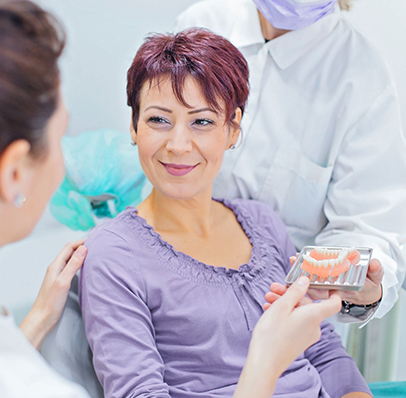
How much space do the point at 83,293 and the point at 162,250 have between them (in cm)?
20

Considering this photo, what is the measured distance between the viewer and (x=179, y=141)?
1.19 m

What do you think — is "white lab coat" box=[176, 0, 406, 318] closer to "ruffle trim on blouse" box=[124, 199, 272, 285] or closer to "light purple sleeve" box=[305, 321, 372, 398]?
"light purple sleeve" box=[305, 321, 372, 398]

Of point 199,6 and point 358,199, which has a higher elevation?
point 199,6

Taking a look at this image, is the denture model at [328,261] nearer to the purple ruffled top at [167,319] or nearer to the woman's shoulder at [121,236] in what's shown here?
the purple ruffled top at [167,319]

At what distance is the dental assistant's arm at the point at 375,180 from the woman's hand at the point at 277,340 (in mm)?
582

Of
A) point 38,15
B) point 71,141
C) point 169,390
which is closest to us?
point 38,15

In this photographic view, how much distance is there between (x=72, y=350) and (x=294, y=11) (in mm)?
1035

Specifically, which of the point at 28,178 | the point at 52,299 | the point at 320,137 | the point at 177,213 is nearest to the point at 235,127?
the point at 177,213

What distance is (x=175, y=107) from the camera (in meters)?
1.19

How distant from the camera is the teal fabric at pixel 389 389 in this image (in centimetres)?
134

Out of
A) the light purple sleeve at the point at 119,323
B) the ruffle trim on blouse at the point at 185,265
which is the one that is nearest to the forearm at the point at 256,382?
the light purple sleeve at the point at 119,323

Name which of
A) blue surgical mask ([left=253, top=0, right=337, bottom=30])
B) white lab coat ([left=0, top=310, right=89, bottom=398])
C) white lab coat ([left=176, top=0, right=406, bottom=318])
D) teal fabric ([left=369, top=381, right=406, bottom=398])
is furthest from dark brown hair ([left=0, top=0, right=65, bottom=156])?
teal fabric ([left=369, top=381, right=406, bottom=398])

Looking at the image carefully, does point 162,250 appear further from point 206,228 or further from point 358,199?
point 358,199

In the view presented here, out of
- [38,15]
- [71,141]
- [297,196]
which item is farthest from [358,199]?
[38,15]
